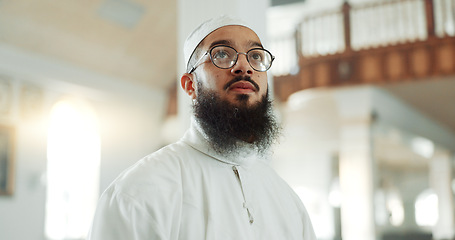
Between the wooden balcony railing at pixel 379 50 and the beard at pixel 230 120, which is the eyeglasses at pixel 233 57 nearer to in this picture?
the beard at pixel 230 120

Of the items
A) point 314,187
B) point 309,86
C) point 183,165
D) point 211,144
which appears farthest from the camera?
point 314,187

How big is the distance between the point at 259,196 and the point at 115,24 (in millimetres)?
9211

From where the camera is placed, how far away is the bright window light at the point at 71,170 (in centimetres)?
1096

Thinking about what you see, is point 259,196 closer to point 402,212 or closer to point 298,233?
point 298,233

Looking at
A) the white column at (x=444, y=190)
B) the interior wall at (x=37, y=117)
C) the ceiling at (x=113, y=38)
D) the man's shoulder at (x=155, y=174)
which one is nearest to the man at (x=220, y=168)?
the man's shoulder at (x=155, y=174)

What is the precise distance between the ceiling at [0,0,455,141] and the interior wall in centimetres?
25

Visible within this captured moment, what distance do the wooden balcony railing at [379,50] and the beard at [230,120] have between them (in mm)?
7679

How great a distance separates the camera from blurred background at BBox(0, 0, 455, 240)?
941 cm

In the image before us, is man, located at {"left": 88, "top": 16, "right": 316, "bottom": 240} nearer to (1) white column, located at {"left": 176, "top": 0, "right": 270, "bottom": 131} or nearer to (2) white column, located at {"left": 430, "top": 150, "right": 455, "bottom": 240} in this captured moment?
(1) white column, located at {"left": 176, "top": 0, "right": 270, "bottom": 131}

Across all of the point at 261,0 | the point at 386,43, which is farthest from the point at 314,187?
the point at 261,0

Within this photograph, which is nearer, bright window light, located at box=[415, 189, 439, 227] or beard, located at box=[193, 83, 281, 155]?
beard, located at box=[193, 83, 281, 155]

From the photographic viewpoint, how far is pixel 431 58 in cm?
901

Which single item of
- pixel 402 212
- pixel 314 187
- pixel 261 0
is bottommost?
pixel 402 212

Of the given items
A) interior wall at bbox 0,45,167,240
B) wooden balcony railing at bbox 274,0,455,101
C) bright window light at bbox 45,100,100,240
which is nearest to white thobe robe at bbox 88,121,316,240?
wooden balcony railing at bbox 274,0,455,101
